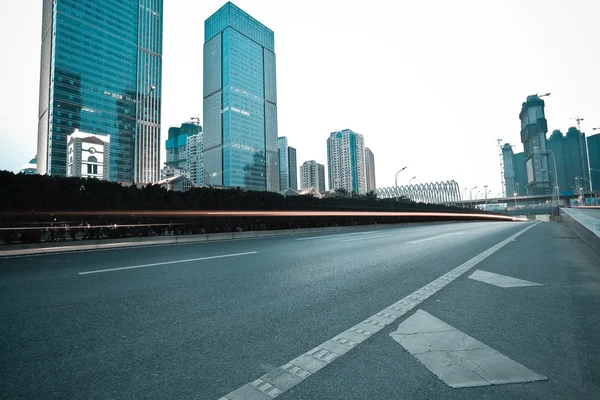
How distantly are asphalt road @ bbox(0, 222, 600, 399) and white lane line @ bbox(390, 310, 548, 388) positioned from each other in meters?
0.07

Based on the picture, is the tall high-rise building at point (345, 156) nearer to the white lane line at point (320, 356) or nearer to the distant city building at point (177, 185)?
the distant city building at point (177, 185)

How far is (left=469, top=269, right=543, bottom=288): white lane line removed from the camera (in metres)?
4.46

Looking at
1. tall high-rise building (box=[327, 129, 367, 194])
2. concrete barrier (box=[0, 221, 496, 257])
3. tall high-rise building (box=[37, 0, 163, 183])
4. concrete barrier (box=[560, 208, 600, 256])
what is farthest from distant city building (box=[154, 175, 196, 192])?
tall high-rise building (box=[327, 129, 367, 194])

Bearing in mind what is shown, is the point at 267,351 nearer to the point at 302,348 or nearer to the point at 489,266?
the point at 302,348

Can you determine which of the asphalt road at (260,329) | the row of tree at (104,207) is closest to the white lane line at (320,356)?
the asphalt road at (260,329)

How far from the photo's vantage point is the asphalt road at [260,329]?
73.2 inches

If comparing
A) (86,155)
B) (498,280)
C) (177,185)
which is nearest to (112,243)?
(498,280)

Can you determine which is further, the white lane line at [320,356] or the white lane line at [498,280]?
the white lane line at [498,280]

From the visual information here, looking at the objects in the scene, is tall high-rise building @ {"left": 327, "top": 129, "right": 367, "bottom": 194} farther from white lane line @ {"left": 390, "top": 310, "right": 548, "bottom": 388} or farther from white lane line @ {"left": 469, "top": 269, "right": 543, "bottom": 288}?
white lane line @ {"left": 390, "top": 310, "right": 548, "bottom": 388}

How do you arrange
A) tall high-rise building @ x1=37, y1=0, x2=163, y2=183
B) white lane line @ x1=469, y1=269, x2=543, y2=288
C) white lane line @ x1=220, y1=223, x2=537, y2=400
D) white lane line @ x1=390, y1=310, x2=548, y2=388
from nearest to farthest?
white lane line @ x1=220, y1=223, x2=537, y2=400 → white lane line @ x1=390, y1=310, x2=548, y2=388 → white lane line @ x1=469, y1=269, x2=543, y2=288 → tall high-rise building @ x1=37, y1=0, x2=163, y2=183

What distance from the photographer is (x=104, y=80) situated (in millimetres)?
139375

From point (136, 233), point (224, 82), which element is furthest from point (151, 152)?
point (136, 233)

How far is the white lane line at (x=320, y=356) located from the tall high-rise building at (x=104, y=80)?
148787 mm

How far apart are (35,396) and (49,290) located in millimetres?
3083
